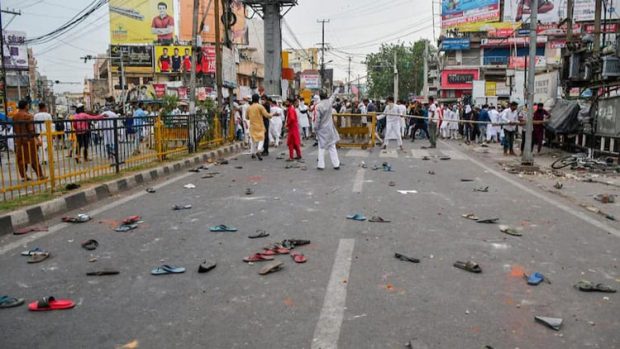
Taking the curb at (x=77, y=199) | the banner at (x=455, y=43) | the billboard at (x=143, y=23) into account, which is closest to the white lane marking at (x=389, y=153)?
the curb at (x=77, y=199)

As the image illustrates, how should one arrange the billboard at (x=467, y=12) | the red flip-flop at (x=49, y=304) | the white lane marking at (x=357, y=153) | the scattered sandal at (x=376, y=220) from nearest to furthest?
the red flip-flop at (x=49, y=304) < the scattered sandal at (x=376, y=220) < the white lane marking at (x=357, y=153) < the billboard at (x=467, y=12)

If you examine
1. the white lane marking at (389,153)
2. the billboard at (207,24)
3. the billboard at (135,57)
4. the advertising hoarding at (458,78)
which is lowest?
the white lane marking at (389,153)

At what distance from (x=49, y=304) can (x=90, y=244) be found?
1.81m

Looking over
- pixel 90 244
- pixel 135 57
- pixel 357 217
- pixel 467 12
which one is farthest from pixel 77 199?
pixel 467 12

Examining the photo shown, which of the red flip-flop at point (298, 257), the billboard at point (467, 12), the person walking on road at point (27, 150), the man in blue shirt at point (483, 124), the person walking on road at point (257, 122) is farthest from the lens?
the billboard at point (467, 12)

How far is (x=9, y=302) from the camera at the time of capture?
156 inches

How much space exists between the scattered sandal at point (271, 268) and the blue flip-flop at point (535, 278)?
2.07 meters

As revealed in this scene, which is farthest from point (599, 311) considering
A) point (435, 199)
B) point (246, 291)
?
point (435, 199)

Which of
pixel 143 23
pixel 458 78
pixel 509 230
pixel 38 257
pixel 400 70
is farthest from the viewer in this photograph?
pixel 400 70

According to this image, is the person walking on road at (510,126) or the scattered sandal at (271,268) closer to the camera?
the scattered sandal at (271,268)

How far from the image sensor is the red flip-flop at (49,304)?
3855 millimetres

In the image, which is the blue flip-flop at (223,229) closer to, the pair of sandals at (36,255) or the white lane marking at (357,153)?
the pair of sandals at (36,255)

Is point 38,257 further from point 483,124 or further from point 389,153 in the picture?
point 483,124

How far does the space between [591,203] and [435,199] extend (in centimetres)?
250
